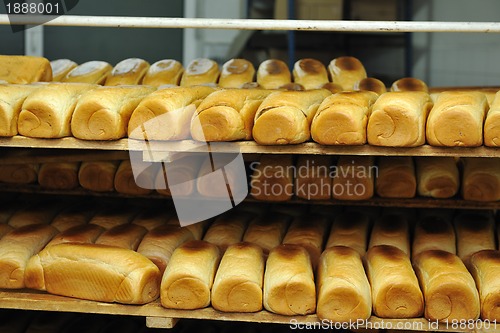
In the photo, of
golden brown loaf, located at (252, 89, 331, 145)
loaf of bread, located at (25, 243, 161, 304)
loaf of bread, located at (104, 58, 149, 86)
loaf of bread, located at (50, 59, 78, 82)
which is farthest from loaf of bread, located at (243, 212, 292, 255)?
loaf of bread, located at (50, 59, 78, 82)

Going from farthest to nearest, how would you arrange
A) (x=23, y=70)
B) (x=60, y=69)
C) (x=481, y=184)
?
(x=60, y=69) < (x=23, y=70) < (x=481, y=184)

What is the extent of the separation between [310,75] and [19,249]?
1500 mm

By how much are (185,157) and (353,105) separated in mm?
778

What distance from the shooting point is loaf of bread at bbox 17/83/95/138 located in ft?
7.48

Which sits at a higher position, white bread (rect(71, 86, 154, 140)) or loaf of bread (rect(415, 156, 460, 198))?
white bread (rect(71, 86, 154, 140))

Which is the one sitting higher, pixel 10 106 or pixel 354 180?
pixel 10 106

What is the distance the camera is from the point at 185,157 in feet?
8.69

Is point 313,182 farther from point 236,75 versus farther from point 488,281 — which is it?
point 236,75

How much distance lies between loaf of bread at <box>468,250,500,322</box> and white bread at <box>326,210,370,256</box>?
0.42 metres

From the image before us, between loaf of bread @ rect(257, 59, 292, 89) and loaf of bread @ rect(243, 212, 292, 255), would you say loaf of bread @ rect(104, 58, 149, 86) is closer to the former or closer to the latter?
loaf of bread @ rect(257, 59, 292, 89)

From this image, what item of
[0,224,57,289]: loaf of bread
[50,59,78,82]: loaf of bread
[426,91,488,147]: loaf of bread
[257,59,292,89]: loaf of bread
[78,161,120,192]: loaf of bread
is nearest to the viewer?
[426,91,488,147]: loaf of bread

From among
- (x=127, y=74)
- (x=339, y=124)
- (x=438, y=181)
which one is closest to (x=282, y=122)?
(x=339, y=124)

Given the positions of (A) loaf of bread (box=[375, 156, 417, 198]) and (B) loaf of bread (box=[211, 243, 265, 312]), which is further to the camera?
(A) loaf of bread (box=[375, 156, 417, 198])

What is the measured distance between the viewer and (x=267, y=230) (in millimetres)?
2680
